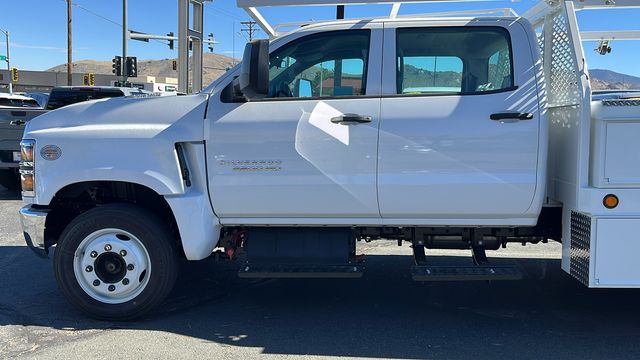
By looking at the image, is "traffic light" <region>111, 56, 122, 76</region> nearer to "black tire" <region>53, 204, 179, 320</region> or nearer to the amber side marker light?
"black tire" <region>53, 204, 179, 320</region>

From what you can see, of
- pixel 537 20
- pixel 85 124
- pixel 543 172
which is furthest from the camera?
pixel 537 20

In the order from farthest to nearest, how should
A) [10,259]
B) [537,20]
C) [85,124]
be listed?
[10,259] < [537,20] < [85,124]

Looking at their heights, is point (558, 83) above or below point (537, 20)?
below

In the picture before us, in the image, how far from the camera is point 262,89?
3953 millimetres

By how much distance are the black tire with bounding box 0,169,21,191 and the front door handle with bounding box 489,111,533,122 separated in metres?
9.38

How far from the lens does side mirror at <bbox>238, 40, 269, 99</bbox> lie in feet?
12.7

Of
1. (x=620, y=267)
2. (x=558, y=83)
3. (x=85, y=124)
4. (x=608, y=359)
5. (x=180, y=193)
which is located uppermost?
(x=558, y=83)

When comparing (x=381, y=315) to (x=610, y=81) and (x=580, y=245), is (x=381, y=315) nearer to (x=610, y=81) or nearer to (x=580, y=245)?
(x=580, y=245)

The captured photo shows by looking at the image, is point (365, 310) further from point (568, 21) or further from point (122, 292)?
point (568, 21)

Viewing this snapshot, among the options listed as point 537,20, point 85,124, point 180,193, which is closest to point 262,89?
point 180,193

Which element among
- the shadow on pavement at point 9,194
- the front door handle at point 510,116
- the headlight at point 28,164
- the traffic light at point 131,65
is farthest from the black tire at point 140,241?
the traffic light at point 131,65

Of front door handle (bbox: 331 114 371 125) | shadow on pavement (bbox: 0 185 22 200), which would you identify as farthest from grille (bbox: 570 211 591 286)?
shadow on pavement (bbox: 0 185 22 200)

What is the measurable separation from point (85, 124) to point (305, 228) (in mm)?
1874

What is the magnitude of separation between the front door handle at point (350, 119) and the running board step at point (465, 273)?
119cm
